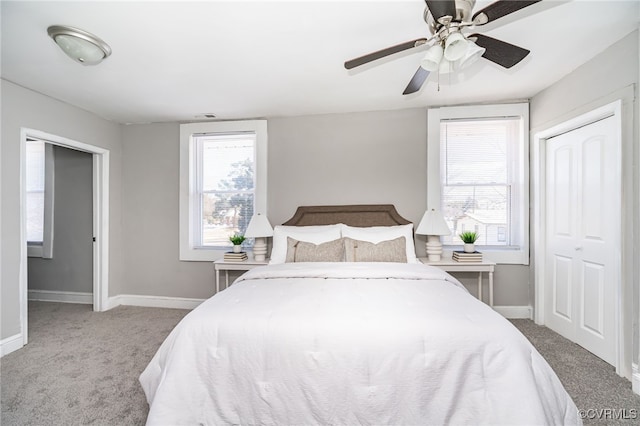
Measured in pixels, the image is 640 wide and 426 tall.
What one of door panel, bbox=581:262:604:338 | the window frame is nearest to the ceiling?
the window frame

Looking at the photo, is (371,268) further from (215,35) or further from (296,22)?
(215,35)

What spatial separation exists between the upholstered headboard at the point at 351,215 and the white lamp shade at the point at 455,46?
81.7 inches

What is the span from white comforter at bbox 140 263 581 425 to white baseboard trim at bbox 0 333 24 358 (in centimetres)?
199

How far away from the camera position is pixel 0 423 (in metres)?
1.73

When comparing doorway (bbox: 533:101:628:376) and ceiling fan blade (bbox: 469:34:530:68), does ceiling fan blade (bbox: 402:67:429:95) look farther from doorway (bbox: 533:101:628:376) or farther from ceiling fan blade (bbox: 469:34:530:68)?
doorway (bbox: 533:101:628:376)

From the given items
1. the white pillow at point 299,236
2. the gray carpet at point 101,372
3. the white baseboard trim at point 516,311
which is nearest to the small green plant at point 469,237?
the white baseboard trim at point 516,311

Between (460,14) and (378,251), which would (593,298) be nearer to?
(378,251)

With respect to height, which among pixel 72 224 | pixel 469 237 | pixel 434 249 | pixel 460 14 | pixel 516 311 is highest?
pixel 460 14

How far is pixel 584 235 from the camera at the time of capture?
258 centimetres

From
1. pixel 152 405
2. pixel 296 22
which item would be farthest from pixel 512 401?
pixel 296 22

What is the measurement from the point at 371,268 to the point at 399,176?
5.05 ft

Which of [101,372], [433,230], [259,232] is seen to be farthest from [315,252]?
[101,372]

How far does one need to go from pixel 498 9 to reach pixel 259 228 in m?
2.74

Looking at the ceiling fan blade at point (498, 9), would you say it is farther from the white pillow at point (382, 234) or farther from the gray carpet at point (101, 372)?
the white pillow at point (382, 234)
